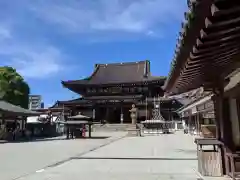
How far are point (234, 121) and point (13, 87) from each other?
5290 cm

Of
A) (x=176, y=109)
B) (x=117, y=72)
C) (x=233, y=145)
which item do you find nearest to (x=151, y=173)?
(x=233, y=145)

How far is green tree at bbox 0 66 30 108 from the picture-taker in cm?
5491

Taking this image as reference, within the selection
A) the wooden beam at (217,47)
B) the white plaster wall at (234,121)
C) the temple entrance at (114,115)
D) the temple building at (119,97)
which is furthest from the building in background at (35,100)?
the wooden beam at (217,47)

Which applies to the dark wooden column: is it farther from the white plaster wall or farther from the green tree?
the green tree

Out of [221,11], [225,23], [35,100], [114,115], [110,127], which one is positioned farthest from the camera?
[35,100]

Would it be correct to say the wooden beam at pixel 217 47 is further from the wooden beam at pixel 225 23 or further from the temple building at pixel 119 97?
the temple building at pixel 119 97

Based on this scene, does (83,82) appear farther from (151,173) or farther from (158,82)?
(151,173)

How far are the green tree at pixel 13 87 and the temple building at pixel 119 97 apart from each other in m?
6.53

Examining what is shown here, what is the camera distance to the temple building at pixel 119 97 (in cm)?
5562

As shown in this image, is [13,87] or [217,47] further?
[13,87]

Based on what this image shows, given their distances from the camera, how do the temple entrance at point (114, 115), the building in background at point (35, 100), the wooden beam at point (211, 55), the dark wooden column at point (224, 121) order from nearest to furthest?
the wooden beam at point (211, 55) → the dark wooden column at point (224, 121) → the temple entrance at point (114, 115) → the building in background at point (35, 100)

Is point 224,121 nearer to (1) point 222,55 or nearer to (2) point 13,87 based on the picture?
(1) point 222,55

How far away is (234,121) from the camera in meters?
8.59

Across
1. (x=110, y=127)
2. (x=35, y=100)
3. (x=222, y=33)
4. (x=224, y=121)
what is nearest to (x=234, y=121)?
(x=224, y=121)
